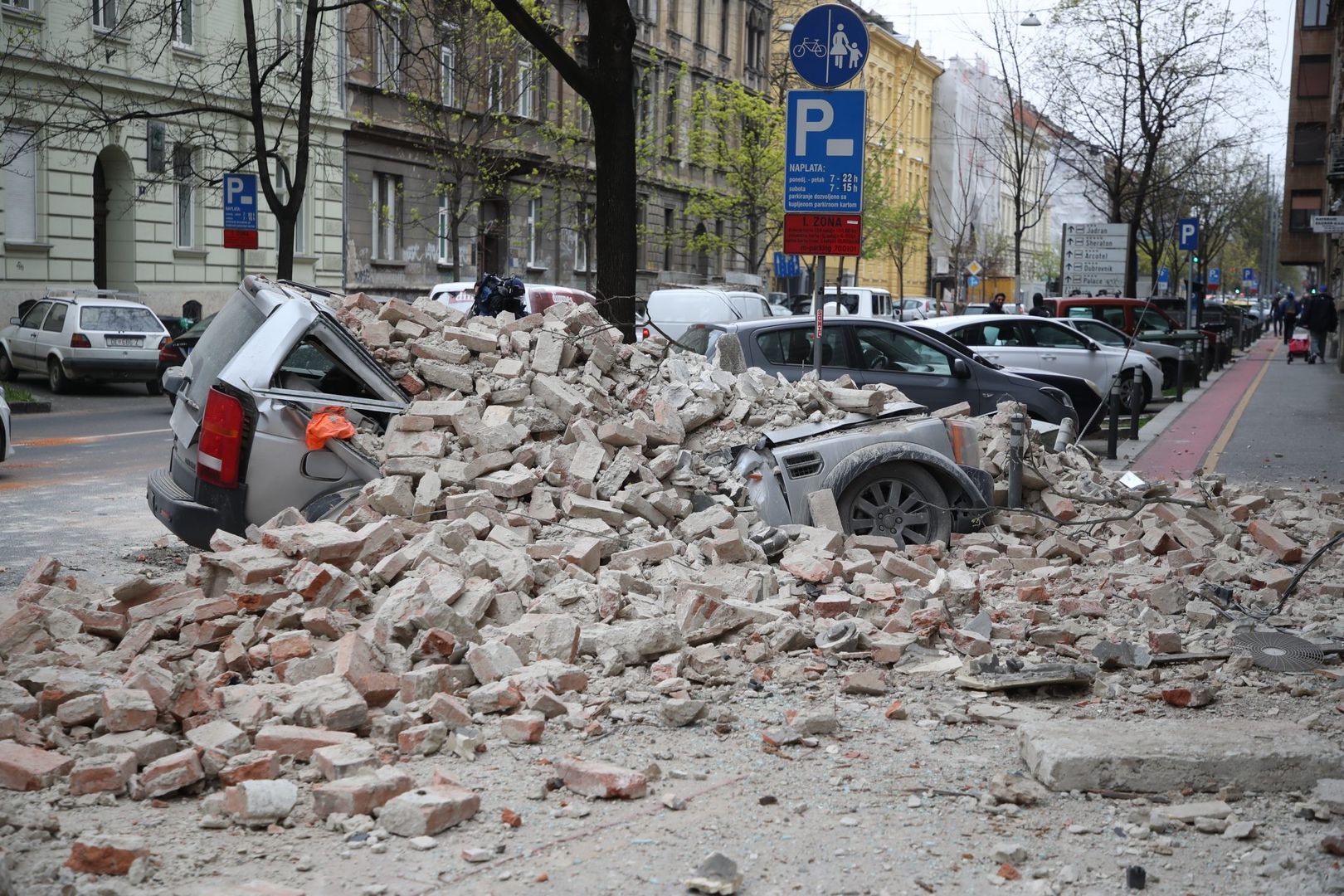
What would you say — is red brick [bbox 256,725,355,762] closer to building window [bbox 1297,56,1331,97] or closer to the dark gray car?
the dark gray car

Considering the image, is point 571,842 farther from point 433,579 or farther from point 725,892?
point 433,579

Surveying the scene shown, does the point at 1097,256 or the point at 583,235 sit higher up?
the point at 583,235

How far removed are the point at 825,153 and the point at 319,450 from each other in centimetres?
463

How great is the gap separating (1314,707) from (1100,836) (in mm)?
1764

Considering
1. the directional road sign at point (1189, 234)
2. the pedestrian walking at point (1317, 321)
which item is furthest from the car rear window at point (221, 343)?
the pedestrian walking at point (1317, 321)

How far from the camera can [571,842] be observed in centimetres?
405

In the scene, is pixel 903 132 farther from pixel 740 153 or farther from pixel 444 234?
pixel 444 234

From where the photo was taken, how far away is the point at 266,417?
7160 mm

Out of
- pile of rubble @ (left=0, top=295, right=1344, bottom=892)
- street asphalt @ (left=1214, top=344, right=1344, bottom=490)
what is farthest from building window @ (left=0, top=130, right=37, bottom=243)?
street asphalt @ (left=1214, top=344, right=1344, bottom=490)

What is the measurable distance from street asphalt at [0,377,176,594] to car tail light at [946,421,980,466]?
16.8 feet

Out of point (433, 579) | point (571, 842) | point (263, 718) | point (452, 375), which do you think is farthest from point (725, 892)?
point (452, 375)

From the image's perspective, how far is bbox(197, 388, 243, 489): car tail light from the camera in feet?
23.3

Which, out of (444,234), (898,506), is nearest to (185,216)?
(444,234)

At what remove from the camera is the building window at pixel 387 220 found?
37.3 metres
